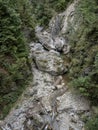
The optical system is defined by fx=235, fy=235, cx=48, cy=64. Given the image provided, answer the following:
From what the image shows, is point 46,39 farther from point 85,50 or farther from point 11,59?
point 11,59

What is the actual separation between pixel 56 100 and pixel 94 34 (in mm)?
4123

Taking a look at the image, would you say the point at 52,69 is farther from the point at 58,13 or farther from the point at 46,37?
the point at 58,13

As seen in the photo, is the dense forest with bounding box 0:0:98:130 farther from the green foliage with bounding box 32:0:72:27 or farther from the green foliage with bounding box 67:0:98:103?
the green foliage with bounding box 32:0:72:27

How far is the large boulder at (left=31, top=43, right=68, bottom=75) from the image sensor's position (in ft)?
45.5

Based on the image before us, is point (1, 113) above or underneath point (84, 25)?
underneath

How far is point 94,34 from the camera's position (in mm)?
12805

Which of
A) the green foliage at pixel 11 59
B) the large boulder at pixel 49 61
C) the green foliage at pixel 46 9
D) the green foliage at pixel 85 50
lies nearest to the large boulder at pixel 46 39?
the large boulder at pixel 49 61

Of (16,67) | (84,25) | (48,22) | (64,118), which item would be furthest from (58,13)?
(64,118)

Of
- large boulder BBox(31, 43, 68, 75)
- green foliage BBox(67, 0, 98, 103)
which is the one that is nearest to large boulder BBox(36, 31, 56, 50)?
large boulder BBox(31, 43, 68, 75)

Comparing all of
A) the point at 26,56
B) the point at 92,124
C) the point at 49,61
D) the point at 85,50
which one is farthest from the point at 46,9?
the point at 92,124

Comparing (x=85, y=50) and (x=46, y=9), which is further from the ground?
(x=46, y=9)

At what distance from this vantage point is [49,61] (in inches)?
563

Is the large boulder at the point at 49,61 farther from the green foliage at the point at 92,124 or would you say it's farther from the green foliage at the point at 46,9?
the green foliage at the point at 46,9

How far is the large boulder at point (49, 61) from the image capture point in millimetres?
13875
